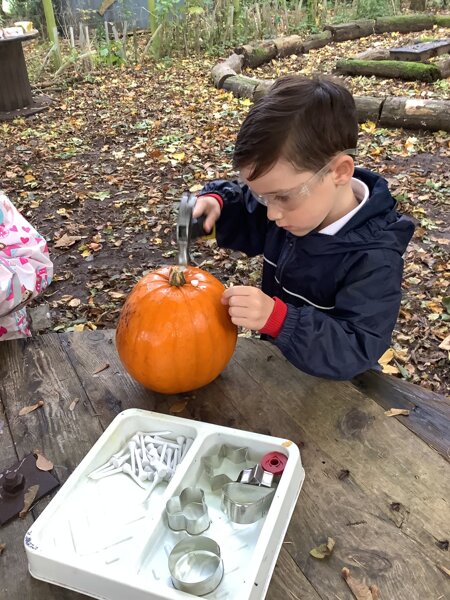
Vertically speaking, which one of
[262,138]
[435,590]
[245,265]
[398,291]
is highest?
[262,138]

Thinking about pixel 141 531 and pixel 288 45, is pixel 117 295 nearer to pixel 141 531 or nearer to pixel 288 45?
pixel 141 531

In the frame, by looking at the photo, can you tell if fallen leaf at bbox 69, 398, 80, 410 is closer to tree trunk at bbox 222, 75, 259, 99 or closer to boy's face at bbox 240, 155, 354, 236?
boy's face at bbox 240, 155, 354, 236

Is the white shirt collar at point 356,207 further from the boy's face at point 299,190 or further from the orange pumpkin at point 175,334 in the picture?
the orange pumpkin at point 175,334

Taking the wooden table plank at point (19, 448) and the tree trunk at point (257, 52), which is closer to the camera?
the wooden table plank at point (19, 448)

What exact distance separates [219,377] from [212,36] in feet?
34.7

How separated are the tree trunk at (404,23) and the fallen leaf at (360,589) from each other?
12.8 metres

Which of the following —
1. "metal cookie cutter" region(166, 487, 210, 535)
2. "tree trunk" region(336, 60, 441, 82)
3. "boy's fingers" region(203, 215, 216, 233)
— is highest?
"boy's fingers" region(203, 215, 216, 233)

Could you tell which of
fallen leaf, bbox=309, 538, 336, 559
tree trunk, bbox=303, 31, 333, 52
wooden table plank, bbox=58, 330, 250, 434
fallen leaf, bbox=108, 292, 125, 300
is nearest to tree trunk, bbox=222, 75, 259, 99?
tree trunk, bbox=303, 31, 333, 52

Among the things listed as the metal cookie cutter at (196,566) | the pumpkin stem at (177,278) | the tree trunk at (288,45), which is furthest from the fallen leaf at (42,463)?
the tree trunk at (288,45)

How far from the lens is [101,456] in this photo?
147 centimetres

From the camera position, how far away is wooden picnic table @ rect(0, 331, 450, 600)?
1212mm

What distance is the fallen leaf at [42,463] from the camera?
1.49 metres

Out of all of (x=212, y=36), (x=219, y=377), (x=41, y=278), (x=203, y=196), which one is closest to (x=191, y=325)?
(x=219, y=377)

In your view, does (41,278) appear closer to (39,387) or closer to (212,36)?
(39,387)
